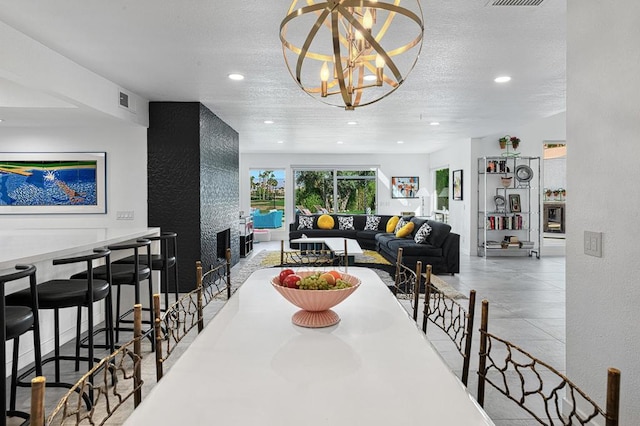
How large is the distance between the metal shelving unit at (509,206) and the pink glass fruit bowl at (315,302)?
7428mm

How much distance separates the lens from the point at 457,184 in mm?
9430

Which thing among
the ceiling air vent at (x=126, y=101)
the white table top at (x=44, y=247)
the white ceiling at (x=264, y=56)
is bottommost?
the white table top at (x=44, y=247)

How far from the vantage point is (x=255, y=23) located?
2982 millimetres

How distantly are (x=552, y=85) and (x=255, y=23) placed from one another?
3477 millimetres

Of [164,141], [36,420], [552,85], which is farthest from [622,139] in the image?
[164,141]

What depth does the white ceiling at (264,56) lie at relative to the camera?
2.81 metres

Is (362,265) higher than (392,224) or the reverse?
the reverse

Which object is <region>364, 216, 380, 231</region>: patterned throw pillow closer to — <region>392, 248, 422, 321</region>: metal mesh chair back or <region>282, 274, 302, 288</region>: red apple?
<region>392, 248, 422, 321</region>: metal mesh chair back

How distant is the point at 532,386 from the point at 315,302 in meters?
1.98

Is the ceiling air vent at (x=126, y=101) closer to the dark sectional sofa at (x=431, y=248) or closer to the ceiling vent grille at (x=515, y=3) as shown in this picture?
the ceiling vent grille at (x=515, y=3)

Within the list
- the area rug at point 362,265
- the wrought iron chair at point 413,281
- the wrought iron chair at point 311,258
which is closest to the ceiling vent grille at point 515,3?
the wrought iron chair at point 413,281

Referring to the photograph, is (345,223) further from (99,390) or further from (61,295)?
(99,390)

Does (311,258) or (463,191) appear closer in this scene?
(311,258)

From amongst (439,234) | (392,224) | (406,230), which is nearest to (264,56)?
(439,234)
